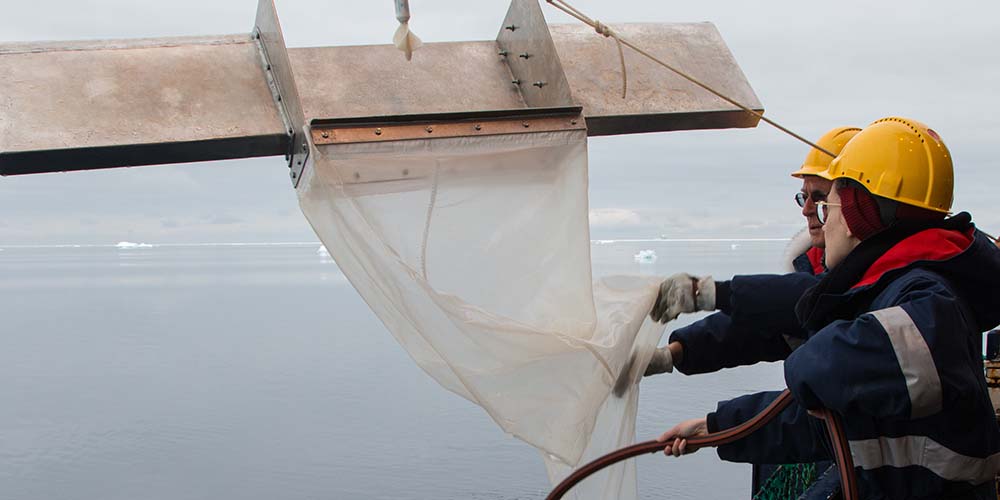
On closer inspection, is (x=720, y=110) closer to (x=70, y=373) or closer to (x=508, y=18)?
(x=508, y=18)

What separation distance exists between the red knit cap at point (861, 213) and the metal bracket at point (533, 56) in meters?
0.68

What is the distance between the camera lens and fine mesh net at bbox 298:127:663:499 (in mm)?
2062

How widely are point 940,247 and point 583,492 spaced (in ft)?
3.83

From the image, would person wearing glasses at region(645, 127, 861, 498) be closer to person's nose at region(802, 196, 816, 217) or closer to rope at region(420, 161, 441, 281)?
person's nose at region(802, 196, 816, 217)

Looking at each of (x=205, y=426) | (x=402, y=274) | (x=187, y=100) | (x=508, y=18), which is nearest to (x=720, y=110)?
(x=508, y=18)

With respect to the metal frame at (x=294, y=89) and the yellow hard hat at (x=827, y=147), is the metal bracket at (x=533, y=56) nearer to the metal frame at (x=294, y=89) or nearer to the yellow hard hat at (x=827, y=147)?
the metal frame at (x=294, y=89)

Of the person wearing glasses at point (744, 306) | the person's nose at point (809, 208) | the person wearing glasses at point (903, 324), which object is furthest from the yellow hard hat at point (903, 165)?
the person's nose at point (809, 208)

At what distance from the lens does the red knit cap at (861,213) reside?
6.10 feet

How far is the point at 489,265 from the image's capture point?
7.30 ft

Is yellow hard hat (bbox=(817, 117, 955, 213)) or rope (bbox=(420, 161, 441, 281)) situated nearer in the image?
yellow hard hat (bbox=(817, 117, 955, 213))

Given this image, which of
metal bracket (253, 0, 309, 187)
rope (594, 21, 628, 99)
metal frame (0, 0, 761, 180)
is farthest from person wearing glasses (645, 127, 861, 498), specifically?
metal bracket (253, 0, 309, 187)

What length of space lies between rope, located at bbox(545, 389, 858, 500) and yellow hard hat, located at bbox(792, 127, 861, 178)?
92 cm

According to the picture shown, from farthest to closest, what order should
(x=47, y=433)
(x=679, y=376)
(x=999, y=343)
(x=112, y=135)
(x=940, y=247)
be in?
(x=679, y=376) < (x=47, y=433) < (x=999, y=343) < (x=112, y=135) < (x=940, y=247)

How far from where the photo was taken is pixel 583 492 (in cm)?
252
